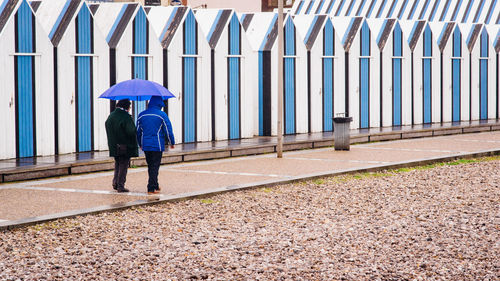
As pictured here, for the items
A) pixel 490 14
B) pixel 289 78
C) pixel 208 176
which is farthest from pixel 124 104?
pixel 490 14

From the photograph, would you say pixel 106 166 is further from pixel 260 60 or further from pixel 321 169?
pixel 260 60

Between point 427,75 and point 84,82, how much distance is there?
46.1 ft

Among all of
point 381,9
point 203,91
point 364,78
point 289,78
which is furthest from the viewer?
point 381,9

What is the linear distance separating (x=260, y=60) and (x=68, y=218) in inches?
511

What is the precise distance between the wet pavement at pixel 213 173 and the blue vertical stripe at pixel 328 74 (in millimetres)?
1937

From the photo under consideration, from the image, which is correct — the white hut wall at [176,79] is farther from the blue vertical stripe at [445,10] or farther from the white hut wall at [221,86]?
the blue vertical stripe at [445,10]

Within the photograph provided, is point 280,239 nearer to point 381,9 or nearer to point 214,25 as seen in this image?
point 214,25

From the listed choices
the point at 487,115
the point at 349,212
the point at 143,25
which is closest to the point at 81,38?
the point at 143,25

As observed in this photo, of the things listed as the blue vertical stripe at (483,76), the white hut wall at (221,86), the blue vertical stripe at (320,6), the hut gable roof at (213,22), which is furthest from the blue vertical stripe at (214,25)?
the blue vertical stripe at (320,6)

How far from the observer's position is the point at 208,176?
14531mm

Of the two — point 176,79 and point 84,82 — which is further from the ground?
point 176,79

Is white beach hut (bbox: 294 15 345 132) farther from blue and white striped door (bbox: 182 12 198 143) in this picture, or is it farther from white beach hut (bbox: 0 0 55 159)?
white beach hut (bbox: 0 0 55 159)

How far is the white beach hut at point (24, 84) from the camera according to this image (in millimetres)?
16102

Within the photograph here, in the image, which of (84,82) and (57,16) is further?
(84,82)
